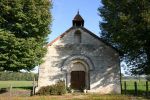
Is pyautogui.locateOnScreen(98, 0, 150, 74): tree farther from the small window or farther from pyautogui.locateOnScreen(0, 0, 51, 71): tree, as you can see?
pyautogui.locateOnScreen(0, 0, 51, 71): tree

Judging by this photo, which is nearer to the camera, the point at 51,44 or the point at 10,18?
the point at 10,18

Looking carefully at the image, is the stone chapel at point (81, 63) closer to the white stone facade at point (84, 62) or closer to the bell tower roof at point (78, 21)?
the white stone facade at point (84, 62)

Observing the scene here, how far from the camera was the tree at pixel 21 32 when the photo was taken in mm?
25203

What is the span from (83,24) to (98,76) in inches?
289

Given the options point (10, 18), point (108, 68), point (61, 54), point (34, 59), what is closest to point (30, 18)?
point (10, 18)

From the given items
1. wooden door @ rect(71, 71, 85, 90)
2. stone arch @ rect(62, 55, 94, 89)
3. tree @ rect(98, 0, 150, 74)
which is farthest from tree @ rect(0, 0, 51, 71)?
tree @ rect(98, 0, 150, 74)

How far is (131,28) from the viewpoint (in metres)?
27.1

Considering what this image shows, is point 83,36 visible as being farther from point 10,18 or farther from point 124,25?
point 10,18

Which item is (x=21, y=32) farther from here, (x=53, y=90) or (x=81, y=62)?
(x=81, y=62)

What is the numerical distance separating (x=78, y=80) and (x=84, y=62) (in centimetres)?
233

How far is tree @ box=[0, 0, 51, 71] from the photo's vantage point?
82.7ft

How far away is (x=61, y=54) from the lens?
30359mm

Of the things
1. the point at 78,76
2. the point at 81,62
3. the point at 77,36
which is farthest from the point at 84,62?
the point at 77,36

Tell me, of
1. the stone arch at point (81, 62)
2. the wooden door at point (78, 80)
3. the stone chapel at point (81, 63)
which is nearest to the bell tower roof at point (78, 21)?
→ the stone chapel at point (81, 63)
